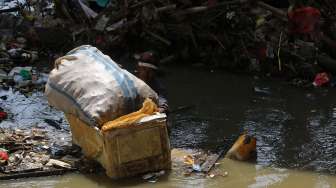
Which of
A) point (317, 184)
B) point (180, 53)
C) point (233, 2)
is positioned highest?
point (233, 2)

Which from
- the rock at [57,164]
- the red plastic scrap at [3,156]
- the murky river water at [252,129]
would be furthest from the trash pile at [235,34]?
the red plastic scrap at [3,156]

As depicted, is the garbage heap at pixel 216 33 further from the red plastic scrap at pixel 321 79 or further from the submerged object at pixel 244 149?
the submerged object at pixel 244 149

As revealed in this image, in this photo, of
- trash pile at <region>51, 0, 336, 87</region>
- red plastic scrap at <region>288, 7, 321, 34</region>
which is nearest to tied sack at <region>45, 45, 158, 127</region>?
trash pile at <region>51, 0, 336, 87</region>

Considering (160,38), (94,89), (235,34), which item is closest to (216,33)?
(235,34)

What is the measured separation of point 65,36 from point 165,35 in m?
2.10

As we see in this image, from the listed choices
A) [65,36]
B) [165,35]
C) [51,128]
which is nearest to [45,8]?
[65,36]

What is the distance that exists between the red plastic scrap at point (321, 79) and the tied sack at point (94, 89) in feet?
11.6

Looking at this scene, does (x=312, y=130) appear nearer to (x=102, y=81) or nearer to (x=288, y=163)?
(x=288, y=163)

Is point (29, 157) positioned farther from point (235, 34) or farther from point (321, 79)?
point (235, 34)

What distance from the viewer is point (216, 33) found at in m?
9.42

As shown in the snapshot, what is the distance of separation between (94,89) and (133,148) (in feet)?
2.19

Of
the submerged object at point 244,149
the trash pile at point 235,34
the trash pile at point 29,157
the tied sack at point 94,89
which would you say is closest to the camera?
the tied sack at point 94,89

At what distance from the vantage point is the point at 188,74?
905cm

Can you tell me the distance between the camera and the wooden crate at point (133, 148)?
198 inches
